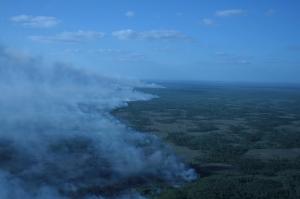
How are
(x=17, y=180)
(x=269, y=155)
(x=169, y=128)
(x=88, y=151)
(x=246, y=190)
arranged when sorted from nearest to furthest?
(x=17, y=180)
(x=246, y=190)
(x=88, y=151)
(x=269, y=155)
(x=169, y=128)

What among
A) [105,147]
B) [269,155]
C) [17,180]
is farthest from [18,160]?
[269,155]

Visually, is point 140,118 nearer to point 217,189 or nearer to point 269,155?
point 269,155

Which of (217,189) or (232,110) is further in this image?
(232,110)

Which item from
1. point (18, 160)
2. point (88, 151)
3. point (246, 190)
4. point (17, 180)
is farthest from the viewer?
point (88, 151)

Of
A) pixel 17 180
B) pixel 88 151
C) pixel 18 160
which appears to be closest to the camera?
pixel 17 180

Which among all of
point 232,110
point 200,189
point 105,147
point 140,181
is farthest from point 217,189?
point 232,110

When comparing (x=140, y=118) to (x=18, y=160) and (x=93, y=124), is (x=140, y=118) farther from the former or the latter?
(x=18, y=160)
